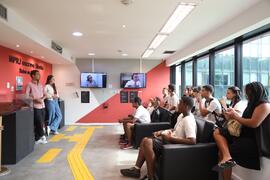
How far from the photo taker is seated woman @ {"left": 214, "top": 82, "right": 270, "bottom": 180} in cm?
260

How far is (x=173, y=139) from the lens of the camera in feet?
10.3

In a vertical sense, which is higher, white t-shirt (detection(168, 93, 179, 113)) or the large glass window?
the large glass window

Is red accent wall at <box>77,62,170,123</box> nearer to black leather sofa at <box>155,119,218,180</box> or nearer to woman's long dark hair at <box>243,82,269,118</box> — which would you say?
black leather sofa at <box>155,119,218,180</box>

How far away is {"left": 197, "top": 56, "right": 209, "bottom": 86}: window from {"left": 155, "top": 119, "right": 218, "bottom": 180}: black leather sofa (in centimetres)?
322

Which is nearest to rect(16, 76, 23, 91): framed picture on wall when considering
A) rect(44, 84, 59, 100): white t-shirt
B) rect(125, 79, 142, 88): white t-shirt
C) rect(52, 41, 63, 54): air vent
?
rect(44, 84, 59, 100): white t-shirt

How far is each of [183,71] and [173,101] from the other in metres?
2.10

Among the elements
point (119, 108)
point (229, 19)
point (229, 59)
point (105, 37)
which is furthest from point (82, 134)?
point (229, 19)

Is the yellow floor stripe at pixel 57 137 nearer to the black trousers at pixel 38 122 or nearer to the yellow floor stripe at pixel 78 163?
the black trousers at pixel 38 122

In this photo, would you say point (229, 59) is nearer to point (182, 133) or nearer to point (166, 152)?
point (182, 133)

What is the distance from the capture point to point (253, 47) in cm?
413

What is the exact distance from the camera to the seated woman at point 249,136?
260cm

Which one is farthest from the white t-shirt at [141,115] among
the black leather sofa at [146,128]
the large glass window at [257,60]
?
the large glass window at [257,60]

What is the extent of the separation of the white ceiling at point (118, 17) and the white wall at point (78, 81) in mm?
3407

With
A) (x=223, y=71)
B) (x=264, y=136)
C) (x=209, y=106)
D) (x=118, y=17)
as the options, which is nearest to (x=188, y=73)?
(x=223, y=71)
